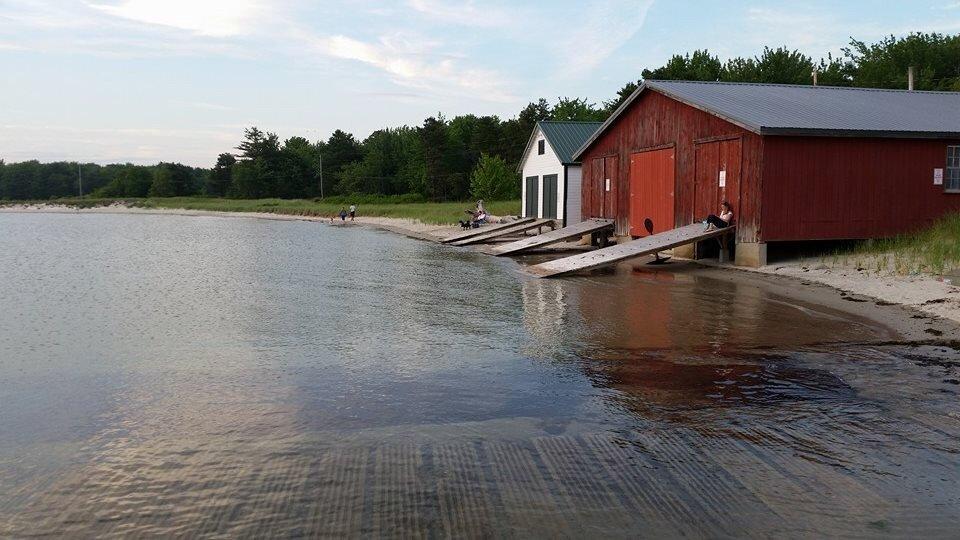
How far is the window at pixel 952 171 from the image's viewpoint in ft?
62.5

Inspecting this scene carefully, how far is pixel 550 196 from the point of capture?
113ft

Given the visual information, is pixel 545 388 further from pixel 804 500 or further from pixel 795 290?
pixel 795 290

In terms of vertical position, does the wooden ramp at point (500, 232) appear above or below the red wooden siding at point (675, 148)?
below

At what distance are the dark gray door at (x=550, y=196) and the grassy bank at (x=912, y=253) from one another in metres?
16.6

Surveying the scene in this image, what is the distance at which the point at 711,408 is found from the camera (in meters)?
6.37

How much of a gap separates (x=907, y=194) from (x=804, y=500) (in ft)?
55.4

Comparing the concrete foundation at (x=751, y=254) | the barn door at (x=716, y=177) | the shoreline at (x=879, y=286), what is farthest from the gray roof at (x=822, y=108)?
the shoreline at (x=879, y=286)

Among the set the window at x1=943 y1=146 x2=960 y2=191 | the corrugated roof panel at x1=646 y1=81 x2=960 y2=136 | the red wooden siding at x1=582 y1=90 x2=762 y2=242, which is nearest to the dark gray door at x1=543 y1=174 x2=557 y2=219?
the red wooden siding at x1=582 y1=90 x2=762 y2=242

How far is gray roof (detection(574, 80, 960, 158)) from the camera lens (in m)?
17.7

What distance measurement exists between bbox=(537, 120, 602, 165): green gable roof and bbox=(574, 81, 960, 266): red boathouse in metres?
10.9

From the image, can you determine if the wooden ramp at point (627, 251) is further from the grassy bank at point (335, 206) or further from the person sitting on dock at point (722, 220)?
the grassy bank at point (335, 206)

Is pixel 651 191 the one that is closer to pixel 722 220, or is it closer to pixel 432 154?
pixel 722 220

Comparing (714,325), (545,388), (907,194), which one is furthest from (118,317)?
(907,194)

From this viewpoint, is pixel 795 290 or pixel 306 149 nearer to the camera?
pixel 795 290
